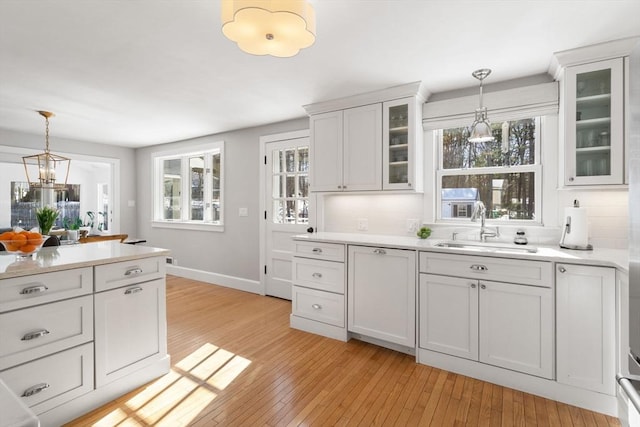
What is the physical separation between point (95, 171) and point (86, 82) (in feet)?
21.4

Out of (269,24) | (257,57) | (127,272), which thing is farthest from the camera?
(257,57)

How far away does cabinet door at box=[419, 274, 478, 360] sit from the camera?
2.31 meters

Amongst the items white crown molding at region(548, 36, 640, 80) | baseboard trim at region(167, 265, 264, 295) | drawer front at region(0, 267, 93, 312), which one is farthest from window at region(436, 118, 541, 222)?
drawer front at region(0, 267, 93, 312)

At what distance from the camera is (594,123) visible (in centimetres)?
226

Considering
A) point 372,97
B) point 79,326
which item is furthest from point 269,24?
point 79,326

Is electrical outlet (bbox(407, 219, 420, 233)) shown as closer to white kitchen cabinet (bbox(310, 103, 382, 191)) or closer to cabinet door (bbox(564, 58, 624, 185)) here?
white kitchen cabinet (bbox(310, 103, 382, 191))

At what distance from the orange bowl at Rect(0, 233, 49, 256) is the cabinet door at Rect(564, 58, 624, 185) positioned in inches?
142

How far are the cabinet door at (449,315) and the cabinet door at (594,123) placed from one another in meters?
1.13

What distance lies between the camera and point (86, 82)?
9.52 ft

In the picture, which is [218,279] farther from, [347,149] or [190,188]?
[347,149]

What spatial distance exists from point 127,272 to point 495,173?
3120 mm

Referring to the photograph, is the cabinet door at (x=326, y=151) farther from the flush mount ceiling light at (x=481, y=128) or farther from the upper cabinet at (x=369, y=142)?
the flush mount ceiling light at (x=481, y=128)

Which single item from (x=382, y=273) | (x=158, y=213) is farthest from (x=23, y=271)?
(x=158, y=213)

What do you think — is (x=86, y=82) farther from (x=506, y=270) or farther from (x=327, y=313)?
(x=506, y=270)
